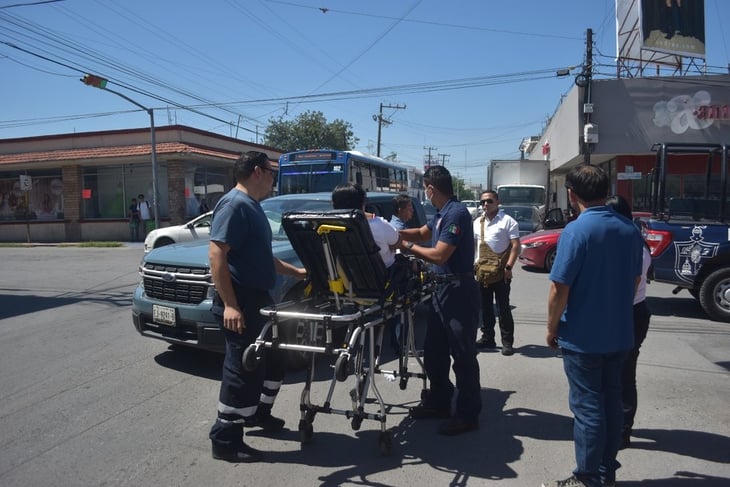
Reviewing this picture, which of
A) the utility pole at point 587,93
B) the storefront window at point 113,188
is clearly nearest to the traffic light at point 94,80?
the storefront window at point 113,188

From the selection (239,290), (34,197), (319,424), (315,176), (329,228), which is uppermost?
(315,176)

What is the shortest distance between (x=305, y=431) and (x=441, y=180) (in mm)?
2124

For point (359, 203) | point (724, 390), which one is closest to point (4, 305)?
point (359, 203)

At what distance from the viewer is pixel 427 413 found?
15.2 ft

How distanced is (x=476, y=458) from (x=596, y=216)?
6.12 feet

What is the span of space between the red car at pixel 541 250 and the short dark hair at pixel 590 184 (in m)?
10.3

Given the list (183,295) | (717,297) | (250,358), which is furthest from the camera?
(717,297)

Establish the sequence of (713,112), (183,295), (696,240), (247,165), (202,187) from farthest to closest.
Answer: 1. (202,187)
2. (713,112)
3. (696,240)
4. (183,295)
5. (247,165)

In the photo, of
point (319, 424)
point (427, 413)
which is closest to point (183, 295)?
point (319, 424)

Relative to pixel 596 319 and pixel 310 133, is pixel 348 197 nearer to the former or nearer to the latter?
pixel 596 319

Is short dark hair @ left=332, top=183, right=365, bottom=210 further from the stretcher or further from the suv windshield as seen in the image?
the suv windshield

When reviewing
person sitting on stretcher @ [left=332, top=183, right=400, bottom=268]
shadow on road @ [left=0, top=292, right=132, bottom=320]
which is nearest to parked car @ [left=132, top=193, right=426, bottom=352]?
person sitting on stretcher @ [left=332, top=183, right=400, bottom=268]

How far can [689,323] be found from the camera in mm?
8258

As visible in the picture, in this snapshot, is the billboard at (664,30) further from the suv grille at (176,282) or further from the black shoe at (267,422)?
the black shoe at (267,422)
